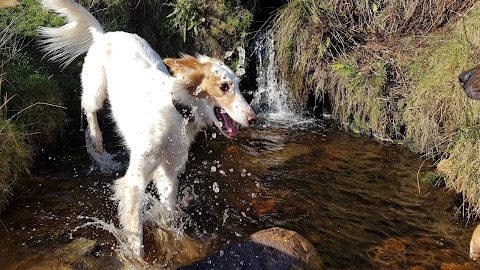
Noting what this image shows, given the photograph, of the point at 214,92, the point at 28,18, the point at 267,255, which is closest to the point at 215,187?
the point at 214,92

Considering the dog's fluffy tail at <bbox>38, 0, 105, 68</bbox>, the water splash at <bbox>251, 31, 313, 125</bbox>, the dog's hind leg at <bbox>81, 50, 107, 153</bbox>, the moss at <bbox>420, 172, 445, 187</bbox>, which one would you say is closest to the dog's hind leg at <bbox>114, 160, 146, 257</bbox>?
the dog's hind leg at <bbox>81, 50, 107, 153</bbox>

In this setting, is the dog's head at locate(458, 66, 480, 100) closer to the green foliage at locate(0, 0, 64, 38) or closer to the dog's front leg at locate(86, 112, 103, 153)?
the dog's front leg at locate(86, 112, 103, 153)

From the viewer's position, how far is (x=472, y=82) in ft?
13.4

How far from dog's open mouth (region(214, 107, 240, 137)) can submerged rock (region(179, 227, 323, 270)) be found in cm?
78

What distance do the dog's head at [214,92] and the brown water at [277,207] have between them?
1.10 m

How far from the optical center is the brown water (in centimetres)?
362

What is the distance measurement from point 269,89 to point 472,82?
393 cm

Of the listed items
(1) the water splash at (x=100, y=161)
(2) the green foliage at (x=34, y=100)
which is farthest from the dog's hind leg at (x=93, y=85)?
(2) the green foliage at (x=34, y=100)

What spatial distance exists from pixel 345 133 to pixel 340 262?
3.24 m

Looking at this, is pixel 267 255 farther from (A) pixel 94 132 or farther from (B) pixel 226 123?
(A) pixel 94 132

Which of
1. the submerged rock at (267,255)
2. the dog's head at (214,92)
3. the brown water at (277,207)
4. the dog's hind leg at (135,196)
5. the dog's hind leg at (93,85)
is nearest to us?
the submerged rock at (267,255)

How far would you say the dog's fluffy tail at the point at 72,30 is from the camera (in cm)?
487

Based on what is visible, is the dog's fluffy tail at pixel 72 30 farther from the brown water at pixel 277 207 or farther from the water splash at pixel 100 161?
the brown water at pixel 277 207

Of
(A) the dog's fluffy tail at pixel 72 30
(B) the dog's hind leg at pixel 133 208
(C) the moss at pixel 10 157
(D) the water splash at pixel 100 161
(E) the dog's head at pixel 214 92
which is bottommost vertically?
(D) the water splash at pixel 100 161
